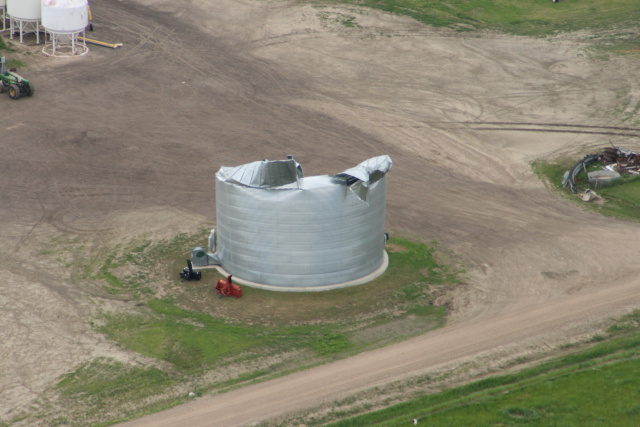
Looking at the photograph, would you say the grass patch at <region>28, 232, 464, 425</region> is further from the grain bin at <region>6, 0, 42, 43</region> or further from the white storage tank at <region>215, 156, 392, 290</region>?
the grain bin at <region>6, 0, 42, 43</region>

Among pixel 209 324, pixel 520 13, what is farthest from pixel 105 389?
pixel 520 13

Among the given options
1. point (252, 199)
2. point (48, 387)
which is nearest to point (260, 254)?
point (252, 199)

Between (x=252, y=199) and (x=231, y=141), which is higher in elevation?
(x=252, y=199)

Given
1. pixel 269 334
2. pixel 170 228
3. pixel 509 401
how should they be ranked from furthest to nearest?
pixel 170 228, pixel 269 334, pixel 509 401

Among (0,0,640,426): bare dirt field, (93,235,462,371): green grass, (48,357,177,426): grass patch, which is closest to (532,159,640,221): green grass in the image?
(0,0,640,426): bare dirt field

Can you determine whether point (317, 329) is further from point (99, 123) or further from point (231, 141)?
point (99, 123)

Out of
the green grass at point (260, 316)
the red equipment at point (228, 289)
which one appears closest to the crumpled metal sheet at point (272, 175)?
the red equipment at point (228, 289)
